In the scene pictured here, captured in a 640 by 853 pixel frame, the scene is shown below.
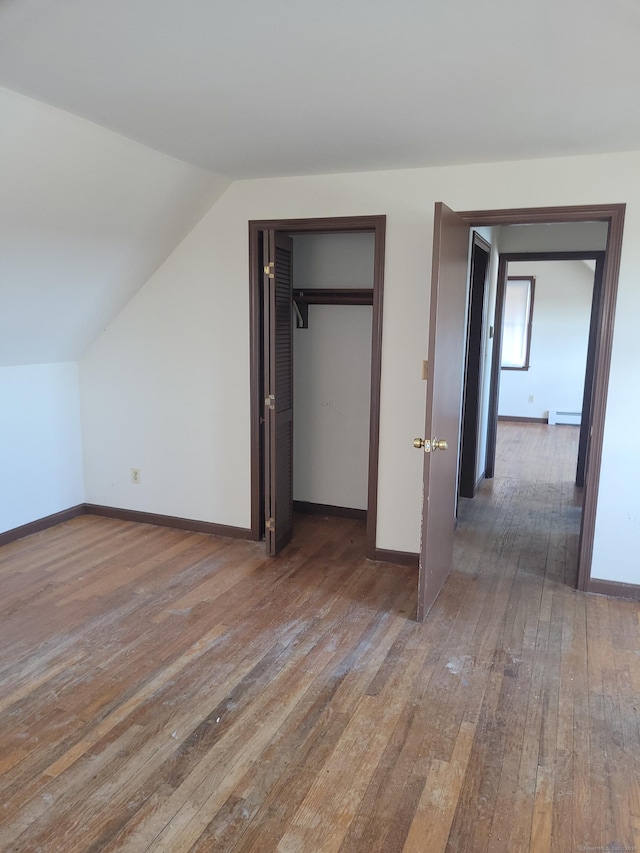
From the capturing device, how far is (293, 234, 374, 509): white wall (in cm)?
434

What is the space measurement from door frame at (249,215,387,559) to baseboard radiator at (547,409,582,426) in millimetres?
5955

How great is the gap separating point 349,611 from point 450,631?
20.2 inches

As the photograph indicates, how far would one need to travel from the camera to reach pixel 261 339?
384cm

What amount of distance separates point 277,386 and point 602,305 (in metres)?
1.83

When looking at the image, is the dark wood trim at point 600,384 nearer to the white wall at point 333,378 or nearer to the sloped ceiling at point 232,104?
the sloped ceiling at point 232,104

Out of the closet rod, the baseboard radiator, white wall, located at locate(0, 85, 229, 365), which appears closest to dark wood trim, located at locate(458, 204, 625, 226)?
the closet rod

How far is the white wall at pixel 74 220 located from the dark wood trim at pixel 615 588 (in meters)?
3.14

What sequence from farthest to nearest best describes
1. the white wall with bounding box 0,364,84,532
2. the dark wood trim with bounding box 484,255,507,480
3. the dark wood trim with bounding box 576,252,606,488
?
the dark wood trim with bounding box 484,255,507,480 → the dark wood trim with bounding box 576,252,606,488 → the white wall with bounding box 0,364,84,532

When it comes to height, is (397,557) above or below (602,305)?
below

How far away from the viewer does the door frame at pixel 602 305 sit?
3.06 metres

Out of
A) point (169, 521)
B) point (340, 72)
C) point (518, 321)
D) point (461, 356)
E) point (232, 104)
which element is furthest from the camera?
point (518, 321)

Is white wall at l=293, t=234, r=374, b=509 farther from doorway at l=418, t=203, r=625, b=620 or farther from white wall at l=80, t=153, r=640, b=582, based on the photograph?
doorway at l=418, t=203, r=625, b=620

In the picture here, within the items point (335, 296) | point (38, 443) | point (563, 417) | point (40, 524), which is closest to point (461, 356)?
point (335, 296)

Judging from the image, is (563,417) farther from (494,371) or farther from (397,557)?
(397,557)
